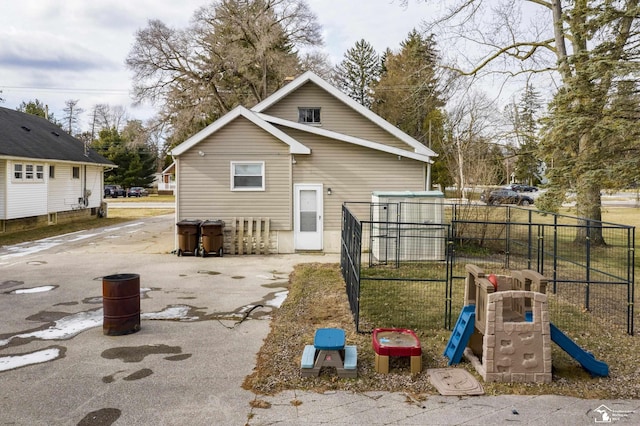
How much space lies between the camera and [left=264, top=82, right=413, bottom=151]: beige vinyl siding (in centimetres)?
1591

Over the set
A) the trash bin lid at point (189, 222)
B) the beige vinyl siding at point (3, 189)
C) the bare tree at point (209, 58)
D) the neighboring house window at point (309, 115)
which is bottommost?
the trash bin lid at point (189, 222)

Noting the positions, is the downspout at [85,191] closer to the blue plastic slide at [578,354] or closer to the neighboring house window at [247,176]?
the neighboring house window at [247,176]

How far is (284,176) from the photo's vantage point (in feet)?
45.8

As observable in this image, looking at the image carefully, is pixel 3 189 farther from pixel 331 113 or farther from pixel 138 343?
pixel 138 343

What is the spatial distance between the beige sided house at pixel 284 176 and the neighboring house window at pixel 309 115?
1.89m

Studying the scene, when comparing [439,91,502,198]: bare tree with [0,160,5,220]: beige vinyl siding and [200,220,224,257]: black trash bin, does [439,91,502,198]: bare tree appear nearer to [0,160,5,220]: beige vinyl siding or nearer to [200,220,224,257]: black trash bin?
[200,220,224,257]: black trash bin

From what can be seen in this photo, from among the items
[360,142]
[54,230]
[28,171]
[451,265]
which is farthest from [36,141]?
[451,265]

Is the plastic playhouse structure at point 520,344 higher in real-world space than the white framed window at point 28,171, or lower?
lower

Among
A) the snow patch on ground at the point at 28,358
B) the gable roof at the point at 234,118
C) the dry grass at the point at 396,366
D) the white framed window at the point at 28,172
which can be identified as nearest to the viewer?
the dry grass at the point at 396,366

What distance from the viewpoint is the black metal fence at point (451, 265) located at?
725cm

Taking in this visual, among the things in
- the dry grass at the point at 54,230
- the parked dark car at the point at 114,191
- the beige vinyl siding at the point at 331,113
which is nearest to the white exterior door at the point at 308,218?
the beige vinyl siding at the point at 331,113

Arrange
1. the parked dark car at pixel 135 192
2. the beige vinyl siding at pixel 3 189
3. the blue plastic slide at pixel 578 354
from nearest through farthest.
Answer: the blue plastic slide at pixel 578 354
the beige vinyl siding at pixel 3 189
the parked dark car at pixel 135 192

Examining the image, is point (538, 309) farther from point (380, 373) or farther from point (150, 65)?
point (150, 65)

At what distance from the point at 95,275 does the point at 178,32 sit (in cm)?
2360
